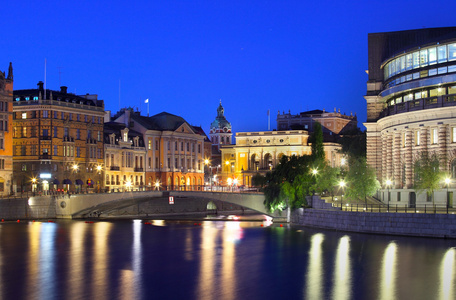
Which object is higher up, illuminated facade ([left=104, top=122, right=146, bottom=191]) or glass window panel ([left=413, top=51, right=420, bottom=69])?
glass window panel ([left=413, top=51, right=420, bottom=69])

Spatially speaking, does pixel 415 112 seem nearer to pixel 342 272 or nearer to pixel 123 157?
pixel 342 272

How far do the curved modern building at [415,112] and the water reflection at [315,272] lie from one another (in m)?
20.8

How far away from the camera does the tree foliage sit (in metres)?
91.8

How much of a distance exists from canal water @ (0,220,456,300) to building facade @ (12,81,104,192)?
35.7 metres

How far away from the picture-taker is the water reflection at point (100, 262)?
4968cm

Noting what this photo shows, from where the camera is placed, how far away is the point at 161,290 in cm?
5012

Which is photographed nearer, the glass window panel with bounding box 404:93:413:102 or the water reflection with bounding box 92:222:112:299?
the water reflection with bounding box 92:222:112:299

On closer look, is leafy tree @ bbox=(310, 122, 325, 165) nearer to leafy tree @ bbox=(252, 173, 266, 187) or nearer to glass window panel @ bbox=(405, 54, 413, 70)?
leafy tree @ bbox=(252, 173, 266, 187)

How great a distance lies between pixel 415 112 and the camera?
89562mm

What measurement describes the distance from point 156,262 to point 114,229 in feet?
101

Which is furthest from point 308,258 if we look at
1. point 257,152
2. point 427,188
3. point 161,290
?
point 257,152

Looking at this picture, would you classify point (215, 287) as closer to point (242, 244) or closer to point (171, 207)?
point (242, 244)

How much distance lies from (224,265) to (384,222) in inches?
839

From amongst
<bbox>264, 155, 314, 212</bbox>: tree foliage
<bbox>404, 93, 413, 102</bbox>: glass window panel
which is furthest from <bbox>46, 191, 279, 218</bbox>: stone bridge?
<bbox>404, 93, 413, 102</bbox>: glass window panel
